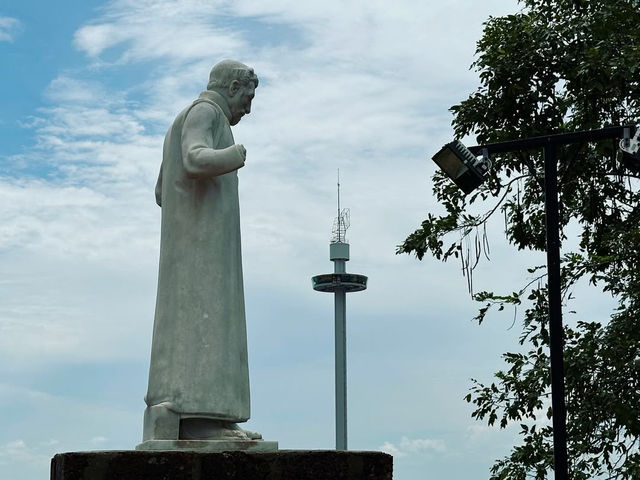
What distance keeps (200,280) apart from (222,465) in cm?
130

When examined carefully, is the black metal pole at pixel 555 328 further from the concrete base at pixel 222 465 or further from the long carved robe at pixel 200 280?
the long carved robe at pixel 200 280

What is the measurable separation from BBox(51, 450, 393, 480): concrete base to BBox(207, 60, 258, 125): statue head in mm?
2534

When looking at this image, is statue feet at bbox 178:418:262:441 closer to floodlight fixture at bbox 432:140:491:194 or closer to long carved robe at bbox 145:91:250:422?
long carved robe at bbox 145:91:250:422

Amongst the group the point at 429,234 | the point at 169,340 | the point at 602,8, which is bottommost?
the point at 169,340

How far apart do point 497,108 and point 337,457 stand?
37.2 ft

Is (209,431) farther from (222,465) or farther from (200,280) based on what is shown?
(200,280)

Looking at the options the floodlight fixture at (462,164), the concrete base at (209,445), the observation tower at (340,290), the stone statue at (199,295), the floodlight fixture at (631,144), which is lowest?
the concrete base at (209,445)

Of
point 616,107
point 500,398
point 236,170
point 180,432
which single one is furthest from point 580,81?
point 180,432

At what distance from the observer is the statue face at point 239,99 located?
8.37 m

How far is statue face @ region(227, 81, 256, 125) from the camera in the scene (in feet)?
27.5

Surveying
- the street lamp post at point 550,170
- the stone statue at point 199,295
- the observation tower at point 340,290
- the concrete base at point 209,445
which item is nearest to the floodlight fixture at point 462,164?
the street lamp post at point 550,170

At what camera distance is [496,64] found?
58.3 feet

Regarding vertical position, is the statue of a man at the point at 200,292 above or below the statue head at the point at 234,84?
below

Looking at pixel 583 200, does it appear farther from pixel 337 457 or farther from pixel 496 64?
pixel 337 457
